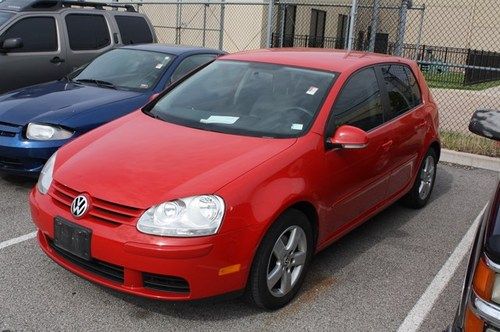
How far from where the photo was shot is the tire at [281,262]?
3123mm

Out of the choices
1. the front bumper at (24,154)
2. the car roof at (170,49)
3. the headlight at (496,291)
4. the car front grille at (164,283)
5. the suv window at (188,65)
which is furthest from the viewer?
the car roof at (170,49)

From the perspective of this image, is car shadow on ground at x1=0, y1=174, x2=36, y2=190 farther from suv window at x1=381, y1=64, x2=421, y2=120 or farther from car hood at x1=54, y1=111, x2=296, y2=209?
suv window at x1=381, y1=64, x2=421, y2=120

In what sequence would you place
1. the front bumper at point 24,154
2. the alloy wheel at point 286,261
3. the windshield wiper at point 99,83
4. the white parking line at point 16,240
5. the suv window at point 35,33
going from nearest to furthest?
the alloy wheel at point 286,261 → the white parking line at point 16,240 → the front bumper at point 24,154 → the windshield wiper at point 99,83 → the suv window at point 35,33

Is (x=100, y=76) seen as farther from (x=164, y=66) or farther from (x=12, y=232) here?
(x=12, y=232)

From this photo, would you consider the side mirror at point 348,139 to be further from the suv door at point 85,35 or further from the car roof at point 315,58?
the suv door at point 85,35

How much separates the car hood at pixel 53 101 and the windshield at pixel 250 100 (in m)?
1.36

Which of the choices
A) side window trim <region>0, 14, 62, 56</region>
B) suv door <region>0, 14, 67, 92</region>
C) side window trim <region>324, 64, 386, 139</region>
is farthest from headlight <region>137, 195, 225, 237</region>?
side window trim <region>0, 14, 62, 56</region>

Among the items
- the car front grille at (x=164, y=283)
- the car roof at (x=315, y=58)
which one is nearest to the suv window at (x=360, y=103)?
the car roof at (x=315, y=58)

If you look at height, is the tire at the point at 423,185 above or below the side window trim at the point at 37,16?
below

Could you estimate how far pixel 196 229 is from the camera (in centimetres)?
287

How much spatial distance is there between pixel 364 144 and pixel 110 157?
1637 mm

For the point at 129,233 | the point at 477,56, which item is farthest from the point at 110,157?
the point at 477,56

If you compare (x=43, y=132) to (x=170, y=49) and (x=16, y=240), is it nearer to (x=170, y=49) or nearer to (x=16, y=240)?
(x=16, y=240)

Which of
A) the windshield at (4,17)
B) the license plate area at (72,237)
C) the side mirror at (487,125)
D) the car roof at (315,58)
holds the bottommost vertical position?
the license plate area at (72,237)
